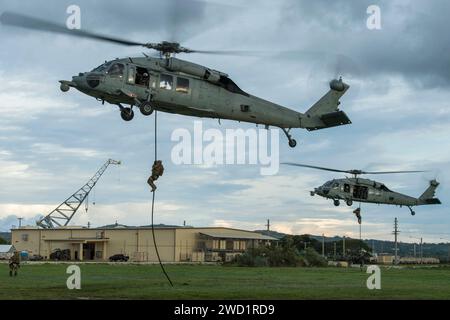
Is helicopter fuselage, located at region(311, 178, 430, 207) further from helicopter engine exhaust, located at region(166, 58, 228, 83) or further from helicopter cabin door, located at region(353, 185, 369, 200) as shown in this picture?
helicopter engine exhaust, located at region(166, 58, 228, 83)

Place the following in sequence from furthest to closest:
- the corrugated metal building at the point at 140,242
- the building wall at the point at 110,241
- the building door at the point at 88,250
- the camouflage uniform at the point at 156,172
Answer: the building door at the point at 88,250 → the corrugated metal building at the point at 140,242 → the building wall at the point at 110,241 → the camouflage uniform at the point at 156,172

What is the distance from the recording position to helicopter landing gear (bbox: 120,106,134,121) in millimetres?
35219

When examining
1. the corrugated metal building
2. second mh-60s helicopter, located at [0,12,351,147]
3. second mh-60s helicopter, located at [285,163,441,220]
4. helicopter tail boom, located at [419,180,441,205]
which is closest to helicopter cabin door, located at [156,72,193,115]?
second mh-60s helicopter, located at [0,12,351,147]

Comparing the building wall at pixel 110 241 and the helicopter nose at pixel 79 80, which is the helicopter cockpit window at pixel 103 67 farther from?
the building wall at pixel 110 241

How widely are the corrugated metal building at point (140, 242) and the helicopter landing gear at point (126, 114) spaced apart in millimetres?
84911

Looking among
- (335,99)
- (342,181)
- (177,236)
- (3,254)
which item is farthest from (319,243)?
(335,99)

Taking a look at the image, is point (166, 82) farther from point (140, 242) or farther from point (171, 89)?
point (140, 242)

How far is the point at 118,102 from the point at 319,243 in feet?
519

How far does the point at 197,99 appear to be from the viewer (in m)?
37.2

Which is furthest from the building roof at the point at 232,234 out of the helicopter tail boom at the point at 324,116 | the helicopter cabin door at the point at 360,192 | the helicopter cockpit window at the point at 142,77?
the helicopter cockpit window at the point at 142,77

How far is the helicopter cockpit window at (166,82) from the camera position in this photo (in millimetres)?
36375
